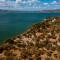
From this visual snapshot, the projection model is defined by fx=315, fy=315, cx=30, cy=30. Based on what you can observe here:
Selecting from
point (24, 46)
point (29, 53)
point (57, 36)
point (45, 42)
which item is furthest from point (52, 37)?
point (29, 53)

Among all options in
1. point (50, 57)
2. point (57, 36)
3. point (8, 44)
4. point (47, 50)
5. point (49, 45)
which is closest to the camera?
point (50, 57)

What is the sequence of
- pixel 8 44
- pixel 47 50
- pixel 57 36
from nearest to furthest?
pixel 47 50 → pixel 8 44 → pixel 57 36

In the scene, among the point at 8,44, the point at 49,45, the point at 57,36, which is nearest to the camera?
the point at 49,45

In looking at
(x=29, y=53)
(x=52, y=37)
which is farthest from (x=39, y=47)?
(x=52, y=37)

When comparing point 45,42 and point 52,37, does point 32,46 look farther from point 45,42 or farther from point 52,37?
point 52,37

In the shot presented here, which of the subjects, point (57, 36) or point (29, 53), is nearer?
point (29, 53)

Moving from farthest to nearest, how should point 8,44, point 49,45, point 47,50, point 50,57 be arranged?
point 8,44, point 49,45, point 47,50, point 50,57

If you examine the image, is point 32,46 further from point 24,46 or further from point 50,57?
point 50,57

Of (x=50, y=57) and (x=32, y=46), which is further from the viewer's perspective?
(x=32, y=46)
